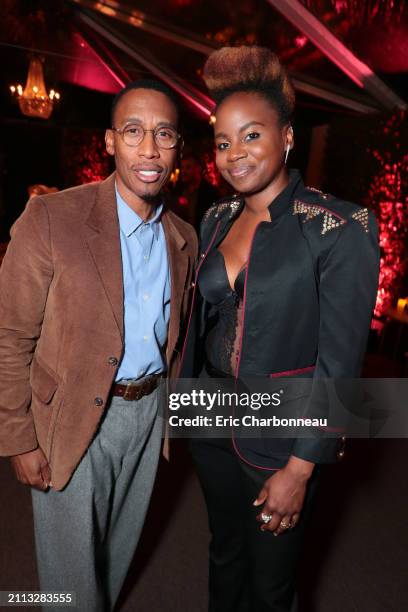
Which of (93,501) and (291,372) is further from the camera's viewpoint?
(93,501)

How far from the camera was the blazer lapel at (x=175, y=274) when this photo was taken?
1.62 metres

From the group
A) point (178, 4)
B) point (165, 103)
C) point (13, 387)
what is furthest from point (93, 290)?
point (178, 4)

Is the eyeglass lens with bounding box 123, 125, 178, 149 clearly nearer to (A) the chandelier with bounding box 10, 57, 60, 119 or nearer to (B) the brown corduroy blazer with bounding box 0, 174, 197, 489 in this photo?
(B) the brown corduroy blazer with bounding box 0, 174, 197, 489

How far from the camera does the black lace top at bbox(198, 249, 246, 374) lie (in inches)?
61.0

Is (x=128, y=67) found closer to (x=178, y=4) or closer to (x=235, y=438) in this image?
(x=178, y=4)

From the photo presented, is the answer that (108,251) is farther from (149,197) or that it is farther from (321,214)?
(321,214)

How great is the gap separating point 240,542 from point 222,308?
0.95 meters

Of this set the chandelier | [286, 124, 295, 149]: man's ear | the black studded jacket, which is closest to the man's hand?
the black studded jacket

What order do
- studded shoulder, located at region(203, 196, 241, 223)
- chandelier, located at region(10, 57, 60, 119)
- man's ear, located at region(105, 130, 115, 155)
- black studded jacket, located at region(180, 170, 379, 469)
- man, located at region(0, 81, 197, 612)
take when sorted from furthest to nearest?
chandelier, located at region(10, 57, 60, 119) < studded shoulder, located at region(203, 196, 241, 223) < man's ear, located at region(105, 130, 115, 155) < man, located at region(0, 81, 197, 612) < black studded jacket, located at region(180, 170, 379, 469)

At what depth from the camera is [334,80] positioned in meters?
6.39

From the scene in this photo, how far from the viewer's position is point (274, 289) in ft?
4.58

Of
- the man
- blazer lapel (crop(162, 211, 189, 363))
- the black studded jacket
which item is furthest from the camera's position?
blazer lapel (crop(162, 211, 189, 363))

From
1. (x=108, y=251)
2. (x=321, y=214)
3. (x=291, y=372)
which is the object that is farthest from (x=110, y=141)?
(x=291, y=372)

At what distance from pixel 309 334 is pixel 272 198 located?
47cm
